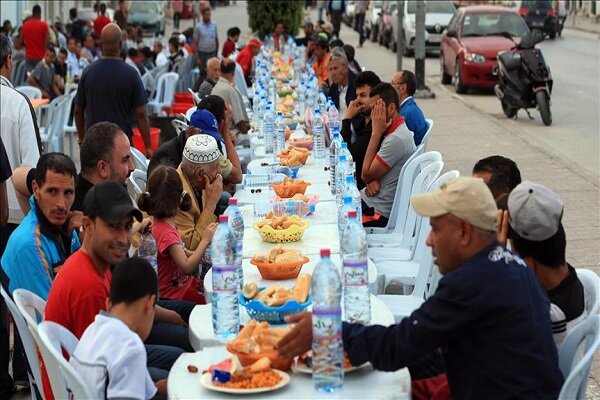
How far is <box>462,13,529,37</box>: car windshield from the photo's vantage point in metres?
25.0

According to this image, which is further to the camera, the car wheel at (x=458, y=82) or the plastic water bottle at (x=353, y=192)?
the car wheel at (x=458, y=82)

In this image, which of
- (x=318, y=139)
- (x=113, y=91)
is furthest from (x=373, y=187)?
(x=113, y=91)

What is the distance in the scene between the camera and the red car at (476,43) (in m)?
23.5

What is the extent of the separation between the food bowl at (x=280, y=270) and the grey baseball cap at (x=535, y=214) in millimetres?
1374

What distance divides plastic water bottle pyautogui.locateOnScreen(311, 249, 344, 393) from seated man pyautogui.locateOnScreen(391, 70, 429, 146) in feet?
21.5

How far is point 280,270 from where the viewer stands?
6.12 meters

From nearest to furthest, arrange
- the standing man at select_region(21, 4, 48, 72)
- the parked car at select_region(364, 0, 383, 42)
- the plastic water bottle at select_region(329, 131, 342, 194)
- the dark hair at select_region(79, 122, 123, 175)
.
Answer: the dark hair at select_region(79, 122, 123, 175) → the plastic water bottle at select_region(329, 131, 342, 194) → the standing man at select_region(21, 4, 48, 72) → the parked car at select_region(364, 0, 383, 42)

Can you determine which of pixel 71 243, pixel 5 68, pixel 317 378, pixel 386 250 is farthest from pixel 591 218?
pixel 317 378

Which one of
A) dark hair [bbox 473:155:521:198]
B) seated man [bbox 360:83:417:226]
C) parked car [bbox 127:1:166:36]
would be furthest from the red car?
parked car [bbox 127:1:166:36]

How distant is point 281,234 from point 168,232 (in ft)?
2.29

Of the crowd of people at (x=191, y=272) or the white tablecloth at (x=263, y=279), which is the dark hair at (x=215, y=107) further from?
the white tablecloth at (x=263, y=279)

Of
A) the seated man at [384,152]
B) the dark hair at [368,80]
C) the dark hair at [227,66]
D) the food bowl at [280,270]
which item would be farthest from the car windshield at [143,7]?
the food bowl at [280,270]

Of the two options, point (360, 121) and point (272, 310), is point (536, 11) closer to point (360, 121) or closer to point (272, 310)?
point (360, 121)

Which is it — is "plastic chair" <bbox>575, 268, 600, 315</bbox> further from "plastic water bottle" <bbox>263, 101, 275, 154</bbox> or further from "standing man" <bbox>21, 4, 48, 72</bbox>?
"standing man" <bbox>21, 4, 48, 72</bbox>
